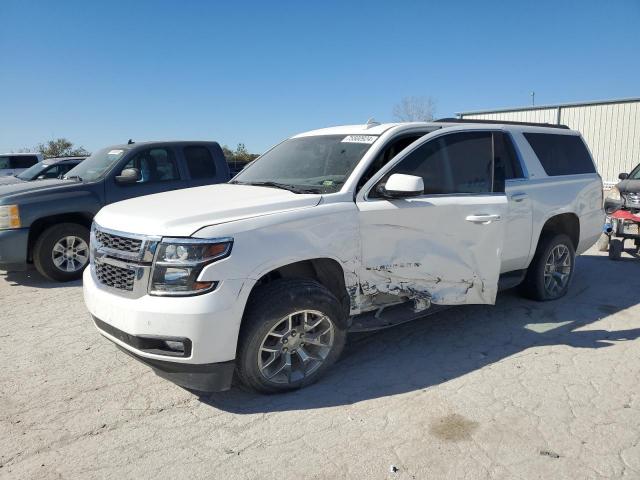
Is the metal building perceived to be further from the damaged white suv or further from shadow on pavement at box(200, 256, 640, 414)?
the damaged white suv

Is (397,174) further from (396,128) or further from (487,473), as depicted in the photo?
(487,473)

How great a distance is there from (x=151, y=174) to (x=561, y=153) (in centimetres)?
572

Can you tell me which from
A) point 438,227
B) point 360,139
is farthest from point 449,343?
point 360,139

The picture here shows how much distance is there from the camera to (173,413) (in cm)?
338

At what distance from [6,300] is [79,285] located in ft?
2.91

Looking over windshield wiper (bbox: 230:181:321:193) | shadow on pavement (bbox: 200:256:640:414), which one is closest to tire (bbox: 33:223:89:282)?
windshield wiper (bbox: 230:181:321:193)

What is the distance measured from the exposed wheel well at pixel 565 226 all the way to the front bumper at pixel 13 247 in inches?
253

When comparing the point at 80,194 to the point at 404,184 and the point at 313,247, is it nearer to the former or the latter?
the point at 313,247

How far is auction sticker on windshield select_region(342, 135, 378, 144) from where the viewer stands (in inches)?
163

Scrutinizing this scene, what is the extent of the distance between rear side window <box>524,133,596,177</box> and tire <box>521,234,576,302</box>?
0.75 meters

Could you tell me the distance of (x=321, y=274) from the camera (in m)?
3.80

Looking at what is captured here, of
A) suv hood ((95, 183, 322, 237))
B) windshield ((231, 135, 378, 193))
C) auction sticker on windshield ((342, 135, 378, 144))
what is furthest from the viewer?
auction sticker on windshield ((342, 135, 378, 144))

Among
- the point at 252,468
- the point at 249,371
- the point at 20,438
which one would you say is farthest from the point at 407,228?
the point at 20,438

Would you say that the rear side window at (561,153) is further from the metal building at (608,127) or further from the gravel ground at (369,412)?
the metal building at (608,127)
